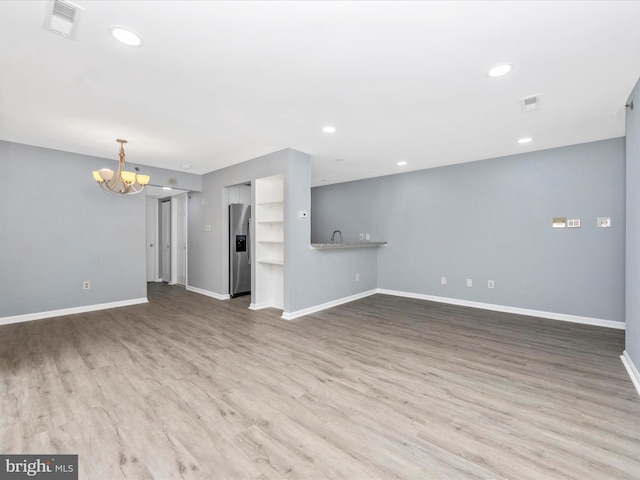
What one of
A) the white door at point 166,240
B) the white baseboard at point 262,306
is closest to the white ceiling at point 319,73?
the white baseboard at point 262,306

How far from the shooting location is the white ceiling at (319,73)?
67.1 inches

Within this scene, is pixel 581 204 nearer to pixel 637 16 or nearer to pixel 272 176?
pixel 637 16

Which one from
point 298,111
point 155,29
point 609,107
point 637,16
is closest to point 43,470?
point 155,29

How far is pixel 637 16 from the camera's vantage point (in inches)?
67.2

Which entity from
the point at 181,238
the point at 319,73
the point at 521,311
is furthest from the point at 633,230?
the point at 181,238

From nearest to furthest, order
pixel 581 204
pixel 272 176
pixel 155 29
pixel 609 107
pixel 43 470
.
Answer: pixel 43 470, pixel 155 29, pixel 609 107, pixel 581 204, pixel 272 176

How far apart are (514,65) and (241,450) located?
3280mm

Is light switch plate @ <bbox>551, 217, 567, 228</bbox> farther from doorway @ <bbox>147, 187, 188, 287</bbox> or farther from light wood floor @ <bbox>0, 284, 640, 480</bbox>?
doorway @ <bbox>147, 187, 188, 287</bbox>

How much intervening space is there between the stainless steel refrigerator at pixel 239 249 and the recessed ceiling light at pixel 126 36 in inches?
150

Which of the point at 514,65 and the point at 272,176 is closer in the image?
the point at 514,65

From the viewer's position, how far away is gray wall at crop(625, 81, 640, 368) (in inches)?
93.9

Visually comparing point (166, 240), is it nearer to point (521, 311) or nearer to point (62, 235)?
point (62, 235)

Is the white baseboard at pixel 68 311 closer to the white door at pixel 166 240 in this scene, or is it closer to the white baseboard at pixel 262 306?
the white baseboard at pixel 262 306

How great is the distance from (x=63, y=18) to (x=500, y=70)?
3032mm
